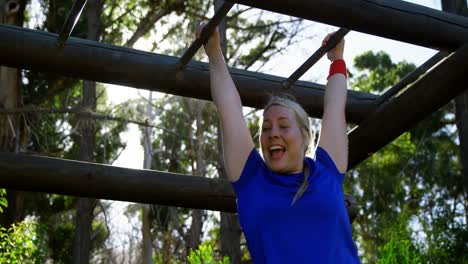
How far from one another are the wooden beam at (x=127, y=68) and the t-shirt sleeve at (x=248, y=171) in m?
0.86

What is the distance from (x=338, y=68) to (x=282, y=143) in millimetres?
450

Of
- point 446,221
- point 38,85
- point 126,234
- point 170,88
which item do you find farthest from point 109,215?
point 170,88

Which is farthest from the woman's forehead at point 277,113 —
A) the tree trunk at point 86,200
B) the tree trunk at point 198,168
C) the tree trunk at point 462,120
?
the tree trunk at point 198,168

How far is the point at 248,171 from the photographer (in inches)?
66.7

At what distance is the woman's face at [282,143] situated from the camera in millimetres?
1668

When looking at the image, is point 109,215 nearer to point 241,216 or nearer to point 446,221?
point 446,221

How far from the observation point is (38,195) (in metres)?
12.8

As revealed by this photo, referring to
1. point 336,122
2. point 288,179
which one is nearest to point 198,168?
point 336,122

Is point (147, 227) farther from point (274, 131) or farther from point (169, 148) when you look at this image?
point (274, 131)

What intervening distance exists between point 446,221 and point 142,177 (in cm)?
693

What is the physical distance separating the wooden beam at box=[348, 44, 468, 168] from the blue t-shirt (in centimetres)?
95

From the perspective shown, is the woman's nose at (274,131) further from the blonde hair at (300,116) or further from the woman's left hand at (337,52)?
the woman's left hand at (337,52)

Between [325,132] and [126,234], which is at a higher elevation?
[126,234]

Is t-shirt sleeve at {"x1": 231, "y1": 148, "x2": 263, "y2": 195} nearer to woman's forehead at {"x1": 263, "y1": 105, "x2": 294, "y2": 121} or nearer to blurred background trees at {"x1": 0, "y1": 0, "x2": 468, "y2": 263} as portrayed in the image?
woman's forehead at {"x1": 263, "y1": 105, "x2": 294, "y2": 121}
